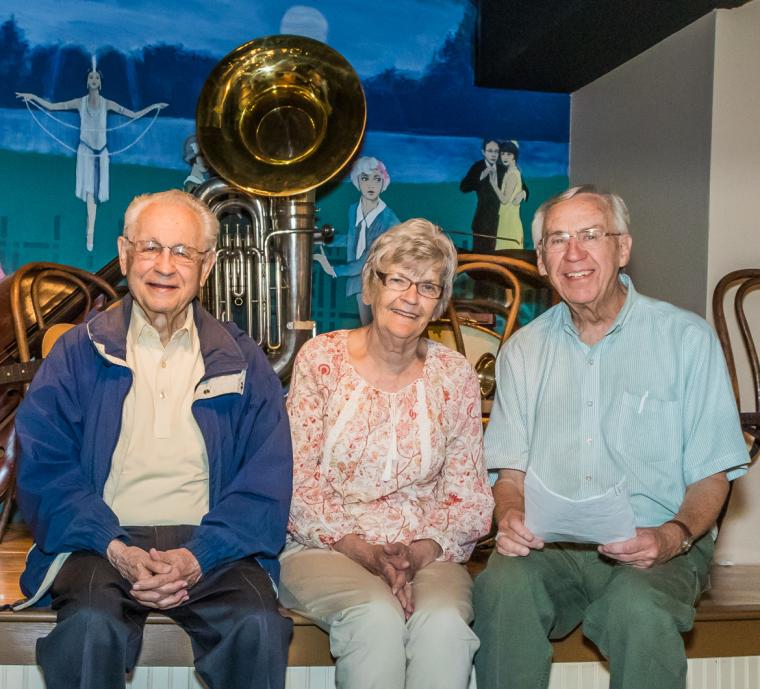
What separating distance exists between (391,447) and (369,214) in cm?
209

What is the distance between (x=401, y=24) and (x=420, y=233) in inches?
86.5

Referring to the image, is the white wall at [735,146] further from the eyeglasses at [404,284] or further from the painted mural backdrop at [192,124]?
the eyeglasses at [404,284]

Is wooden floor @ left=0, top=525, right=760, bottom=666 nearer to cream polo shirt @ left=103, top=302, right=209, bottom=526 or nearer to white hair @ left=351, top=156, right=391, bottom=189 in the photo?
cream polo shirt @ left=103, top=302, right=209, bottom=526

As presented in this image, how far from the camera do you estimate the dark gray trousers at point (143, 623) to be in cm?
192

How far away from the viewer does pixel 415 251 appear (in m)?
2.32

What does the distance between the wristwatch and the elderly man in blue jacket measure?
84 centimetres

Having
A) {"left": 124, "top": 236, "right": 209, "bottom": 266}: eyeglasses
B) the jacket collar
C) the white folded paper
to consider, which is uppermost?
{"left": 124, "top": 236, "right": 209, "bottom": 266}: eyeglasses

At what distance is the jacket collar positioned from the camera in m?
2.20

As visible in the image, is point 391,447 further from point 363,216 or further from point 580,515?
point 363,216

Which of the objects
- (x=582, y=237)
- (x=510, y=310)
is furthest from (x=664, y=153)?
(x=582, y=237)

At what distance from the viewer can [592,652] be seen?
232 centimetres

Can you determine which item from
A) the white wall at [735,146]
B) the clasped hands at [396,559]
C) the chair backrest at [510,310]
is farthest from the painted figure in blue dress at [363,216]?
the clasped hands at [396,559]

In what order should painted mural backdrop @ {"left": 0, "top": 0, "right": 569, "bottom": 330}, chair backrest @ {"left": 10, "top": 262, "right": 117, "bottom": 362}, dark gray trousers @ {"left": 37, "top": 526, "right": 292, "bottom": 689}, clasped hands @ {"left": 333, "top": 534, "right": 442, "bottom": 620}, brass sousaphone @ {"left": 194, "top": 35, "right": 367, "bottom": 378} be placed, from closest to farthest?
1. dark gray trousers @ {"left": 37, "top": 526, "right": 292, "bottom": 689}
2. clasped hands @ {"left": 333, "top": 534, "right": 442, "bottom": 620}
3. chair backrest @ {"left": 10, "top": 262, "right": 117, "bottom": 362}
4. brass sousaphone @ {"left": 194, "top": 35, "right": 367, "bottom": 378}
5. painted mural backdrop @ {"left": 0, "top": 0, "right": 569, "bottom": 330}

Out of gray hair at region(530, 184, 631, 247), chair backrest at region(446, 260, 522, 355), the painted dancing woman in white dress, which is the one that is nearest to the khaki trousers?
gray hair at region(530, 184, 631, 247)
